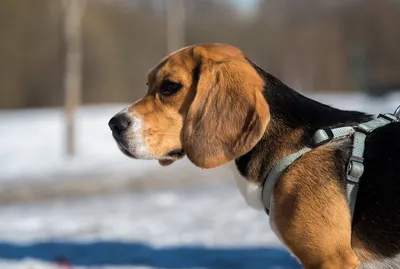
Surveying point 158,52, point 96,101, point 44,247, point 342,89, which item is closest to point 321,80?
point 342,89

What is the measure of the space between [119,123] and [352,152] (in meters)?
1.30

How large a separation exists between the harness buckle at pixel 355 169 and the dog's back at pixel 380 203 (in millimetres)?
38

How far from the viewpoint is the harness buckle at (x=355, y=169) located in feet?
10.0

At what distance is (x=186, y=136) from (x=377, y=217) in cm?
110

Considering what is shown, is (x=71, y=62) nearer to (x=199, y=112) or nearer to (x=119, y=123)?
(x=119, y=123)

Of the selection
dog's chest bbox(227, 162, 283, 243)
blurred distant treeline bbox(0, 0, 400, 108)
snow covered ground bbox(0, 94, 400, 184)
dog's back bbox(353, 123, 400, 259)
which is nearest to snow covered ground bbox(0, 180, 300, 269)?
dog's chest bbox(227, 162, 283, 243)

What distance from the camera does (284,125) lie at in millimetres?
3377

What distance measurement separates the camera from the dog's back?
302 centimetres

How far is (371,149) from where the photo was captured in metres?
3.13

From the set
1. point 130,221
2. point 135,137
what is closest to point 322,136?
point 135,137

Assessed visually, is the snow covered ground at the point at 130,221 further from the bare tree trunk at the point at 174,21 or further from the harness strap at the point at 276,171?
the bare tree trunk at the point at 174,21

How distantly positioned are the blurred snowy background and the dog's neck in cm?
251

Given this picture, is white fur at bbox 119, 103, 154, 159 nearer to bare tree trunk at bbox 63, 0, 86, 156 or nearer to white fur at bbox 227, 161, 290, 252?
white fur at bbox 227, 161, 290, 252

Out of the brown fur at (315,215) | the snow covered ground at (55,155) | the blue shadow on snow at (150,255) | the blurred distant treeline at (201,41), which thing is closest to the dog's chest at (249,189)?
the brown fur at (315,215)
